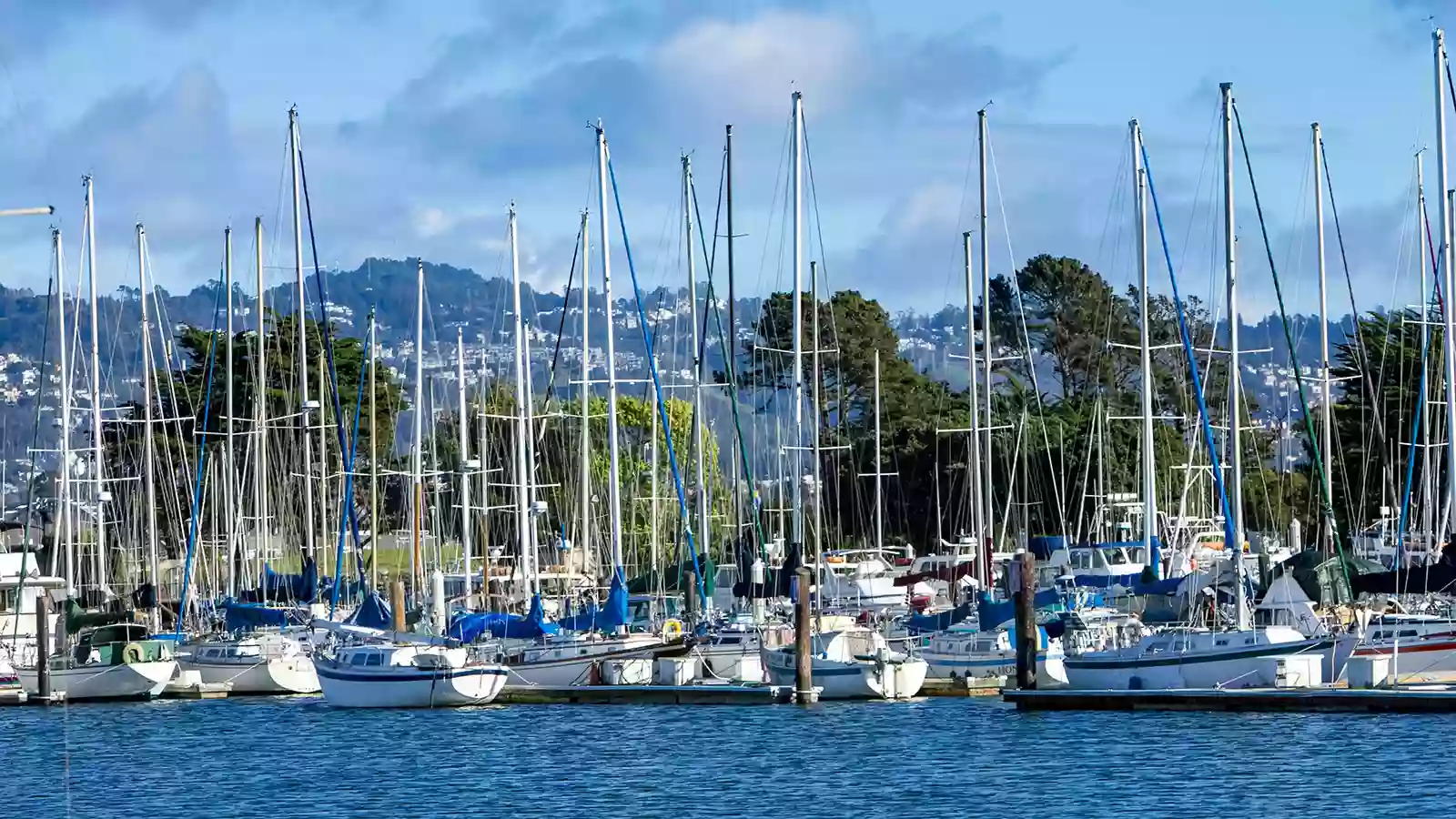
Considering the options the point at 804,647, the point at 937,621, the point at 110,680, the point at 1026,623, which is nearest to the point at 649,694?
the point at 804,647

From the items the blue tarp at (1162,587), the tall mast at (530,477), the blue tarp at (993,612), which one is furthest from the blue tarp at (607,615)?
the blue tarp at (1162,587)

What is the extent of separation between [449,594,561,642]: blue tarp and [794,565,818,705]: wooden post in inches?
291

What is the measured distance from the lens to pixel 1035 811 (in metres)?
38.8

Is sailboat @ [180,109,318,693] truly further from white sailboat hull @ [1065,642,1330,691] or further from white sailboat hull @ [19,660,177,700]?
white sailboat hull @ [1065,642,1330,691]

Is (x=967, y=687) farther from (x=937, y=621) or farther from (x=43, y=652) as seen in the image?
(x=43, y=652)

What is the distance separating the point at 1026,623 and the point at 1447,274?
1525 centimetres

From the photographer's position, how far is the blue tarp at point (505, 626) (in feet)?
191

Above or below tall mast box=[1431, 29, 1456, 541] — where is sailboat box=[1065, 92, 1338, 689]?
below

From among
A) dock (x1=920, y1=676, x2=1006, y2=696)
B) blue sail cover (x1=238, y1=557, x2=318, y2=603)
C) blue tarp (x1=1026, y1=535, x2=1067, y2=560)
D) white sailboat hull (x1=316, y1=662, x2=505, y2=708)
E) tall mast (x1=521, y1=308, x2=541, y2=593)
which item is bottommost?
dock (x1=920, y1=676, x2=1006, y2=696)

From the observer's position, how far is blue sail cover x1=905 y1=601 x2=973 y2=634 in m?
59.9

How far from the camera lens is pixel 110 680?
203 ft

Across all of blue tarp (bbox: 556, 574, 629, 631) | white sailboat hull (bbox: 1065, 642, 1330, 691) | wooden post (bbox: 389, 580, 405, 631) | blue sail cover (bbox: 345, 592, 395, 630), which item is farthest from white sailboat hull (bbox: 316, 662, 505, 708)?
white sailboat hull (bbox: 1065, 642, 1330, 691)

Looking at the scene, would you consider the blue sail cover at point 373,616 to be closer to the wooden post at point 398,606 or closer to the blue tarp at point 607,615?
the wooden post at point 398,606

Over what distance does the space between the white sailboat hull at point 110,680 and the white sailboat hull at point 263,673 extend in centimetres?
125
